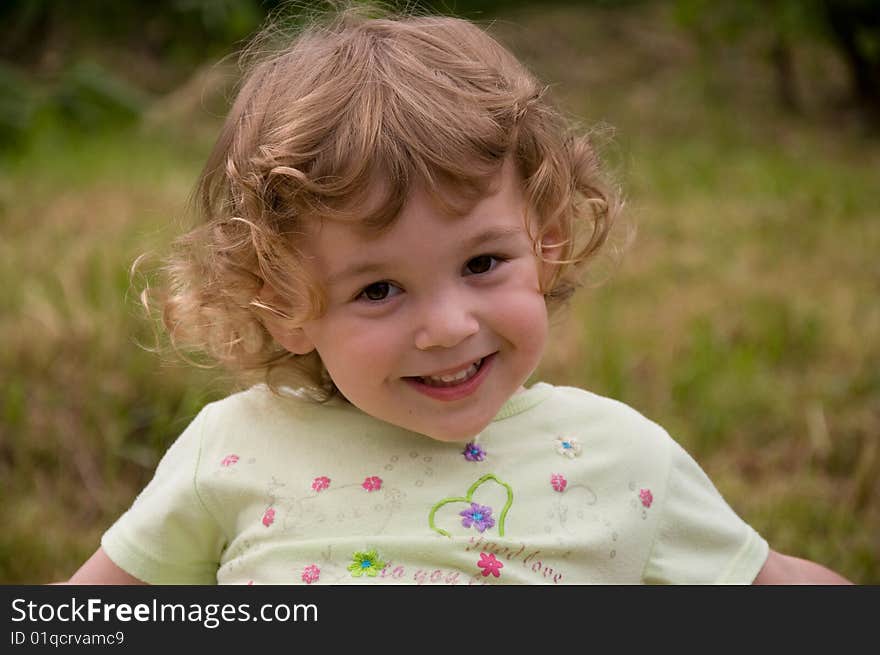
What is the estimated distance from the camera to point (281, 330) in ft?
5.76

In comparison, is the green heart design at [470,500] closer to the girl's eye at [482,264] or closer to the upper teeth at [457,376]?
the upper teeth at [457,376]

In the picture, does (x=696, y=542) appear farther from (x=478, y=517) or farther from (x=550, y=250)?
(x=550, y=250)

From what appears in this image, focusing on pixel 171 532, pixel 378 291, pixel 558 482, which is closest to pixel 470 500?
pixel 558 482

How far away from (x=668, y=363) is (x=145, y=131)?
12.9ft

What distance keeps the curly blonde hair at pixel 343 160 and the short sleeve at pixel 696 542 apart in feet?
1.29

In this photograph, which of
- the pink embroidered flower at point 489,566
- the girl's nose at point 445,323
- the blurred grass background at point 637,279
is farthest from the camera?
the blurred grass background at point 637,279

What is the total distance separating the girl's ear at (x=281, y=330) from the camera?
5.65ft

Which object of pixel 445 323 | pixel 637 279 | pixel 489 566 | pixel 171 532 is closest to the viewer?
pixel 445 323

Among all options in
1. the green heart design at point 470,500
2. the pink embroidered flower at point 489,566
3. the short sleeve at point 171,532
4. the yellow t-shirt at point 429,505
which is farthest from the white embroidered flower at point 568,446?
the short sleeve at point 171,532

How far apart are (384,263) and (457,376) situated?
204 millimetres

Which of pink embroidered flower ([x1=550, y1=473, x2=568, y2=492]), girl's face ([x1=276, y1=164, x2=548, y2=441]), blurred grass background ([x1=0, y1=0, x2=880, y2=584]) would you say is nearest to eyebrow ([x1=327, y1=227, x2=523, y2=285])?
girl's face ([x1=276, y1=164, x2=548, y2=441])

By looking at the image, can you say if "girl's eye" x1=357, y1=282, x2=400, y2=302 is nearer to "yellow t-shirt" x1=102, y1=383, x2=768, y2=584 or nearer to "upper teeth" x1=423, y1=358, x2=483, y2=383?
"upper teeth" x1=423, y1=358, x2=483, y2=383

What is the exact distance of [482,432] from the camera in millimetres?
1792

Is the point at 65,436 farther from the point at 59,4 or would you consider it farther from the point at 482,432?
the point at 59,4
